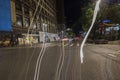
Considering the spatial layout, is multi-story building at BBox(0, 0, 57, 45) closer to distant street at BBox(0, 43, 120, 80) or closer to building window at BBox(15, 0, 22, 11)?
building window at BBox(15, 0, 22, 11)

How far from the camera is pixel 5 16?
40.0m

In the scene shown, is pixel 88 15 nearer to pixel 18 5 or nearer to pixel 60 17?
pixel 18 5

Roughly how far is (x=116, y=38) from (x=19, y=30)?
66.9 feet

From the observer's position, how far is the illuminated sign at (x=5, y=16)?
38659 mm

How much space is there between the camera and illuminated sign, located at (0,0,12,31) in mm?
38659

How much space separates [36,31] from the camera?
58812 millimetres

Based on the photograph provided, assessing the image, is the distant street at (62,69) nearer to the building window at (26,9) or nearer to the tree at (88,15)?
the tree at (88,15)

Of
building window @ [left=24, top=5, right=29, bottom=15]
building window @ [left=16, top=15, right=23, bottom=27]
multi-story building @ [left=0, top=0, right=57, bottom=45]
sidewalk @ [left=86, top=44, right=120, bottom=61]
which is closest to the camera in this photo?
sidewalk @ [left=86, top=44, right=120, bottom=61]

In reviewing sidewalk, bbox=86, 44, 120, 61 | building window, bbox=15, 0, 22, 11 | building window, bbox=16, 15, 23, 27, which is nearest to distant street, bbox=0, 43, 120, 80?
sidewalk, bbox=86, 44, 120, 61

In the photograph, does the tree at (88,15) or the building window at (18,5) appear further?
the tree at (88,15)

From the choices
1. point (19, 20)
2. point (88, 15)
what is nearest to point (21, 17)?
point (19, 20)

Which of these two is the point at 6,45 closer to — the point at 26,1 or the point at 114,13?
the point at 26,1

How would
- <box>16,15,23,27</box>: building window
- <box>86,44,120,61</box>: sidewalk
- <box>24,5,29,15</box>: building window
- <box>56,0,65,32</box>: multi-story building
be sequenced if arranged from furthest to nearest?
<box>56,0,65,32</box>: multi-story building, <box>24,5,29,15</box>: building window, <box>16,15,23,27</box>: building window, <box>86,44,120,61</box>: sidewalk

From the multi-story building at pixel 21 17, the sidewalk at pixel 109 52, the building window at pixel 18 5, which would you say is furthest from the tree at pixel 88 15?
the sidewalk at pixel 109 52
